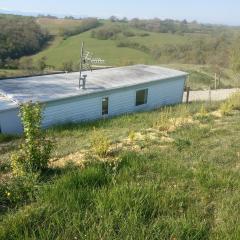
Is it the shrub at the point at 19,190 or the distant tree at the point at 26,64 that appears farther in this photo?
the distant tree at the point at 26,64

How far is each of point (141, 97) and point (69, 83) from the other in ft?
14.7

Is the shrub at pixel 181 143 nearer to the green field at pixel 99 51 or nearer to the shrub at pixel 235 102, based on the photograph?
the shrub at pixel 235 102

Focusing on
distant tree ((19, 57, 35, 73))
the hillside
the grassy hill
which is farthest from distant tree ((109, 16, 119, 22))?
the grassy hill

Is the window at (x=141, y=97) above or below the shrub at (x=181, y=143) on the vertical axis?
below

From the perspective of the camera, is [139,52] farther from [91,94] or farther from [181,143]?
[181,143]

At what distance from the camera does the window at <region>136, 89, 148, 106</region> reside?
770 inches

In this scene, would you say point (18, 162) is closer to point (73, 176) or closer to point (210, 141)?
point (73, 176)

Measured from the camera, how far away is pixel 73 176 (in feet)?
18.0

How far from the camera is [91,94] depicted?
53.6ft

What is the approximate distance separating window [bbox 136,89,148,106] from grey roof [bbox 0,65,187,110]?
0.66 meters

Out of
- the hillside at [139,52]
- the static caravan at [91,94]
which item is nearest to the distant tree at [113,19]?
the hillside at [139,52]

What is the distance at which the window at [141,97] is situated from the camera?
64.2 ft

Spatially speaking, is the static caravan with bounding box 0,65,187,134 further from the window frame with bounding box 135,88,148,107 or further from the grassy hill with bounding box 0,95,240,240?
the grassy hill with bounding box 0,95,240,240

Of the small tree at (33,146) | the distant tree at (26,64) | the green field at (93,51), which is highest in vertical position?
the small tree at (33,146)
